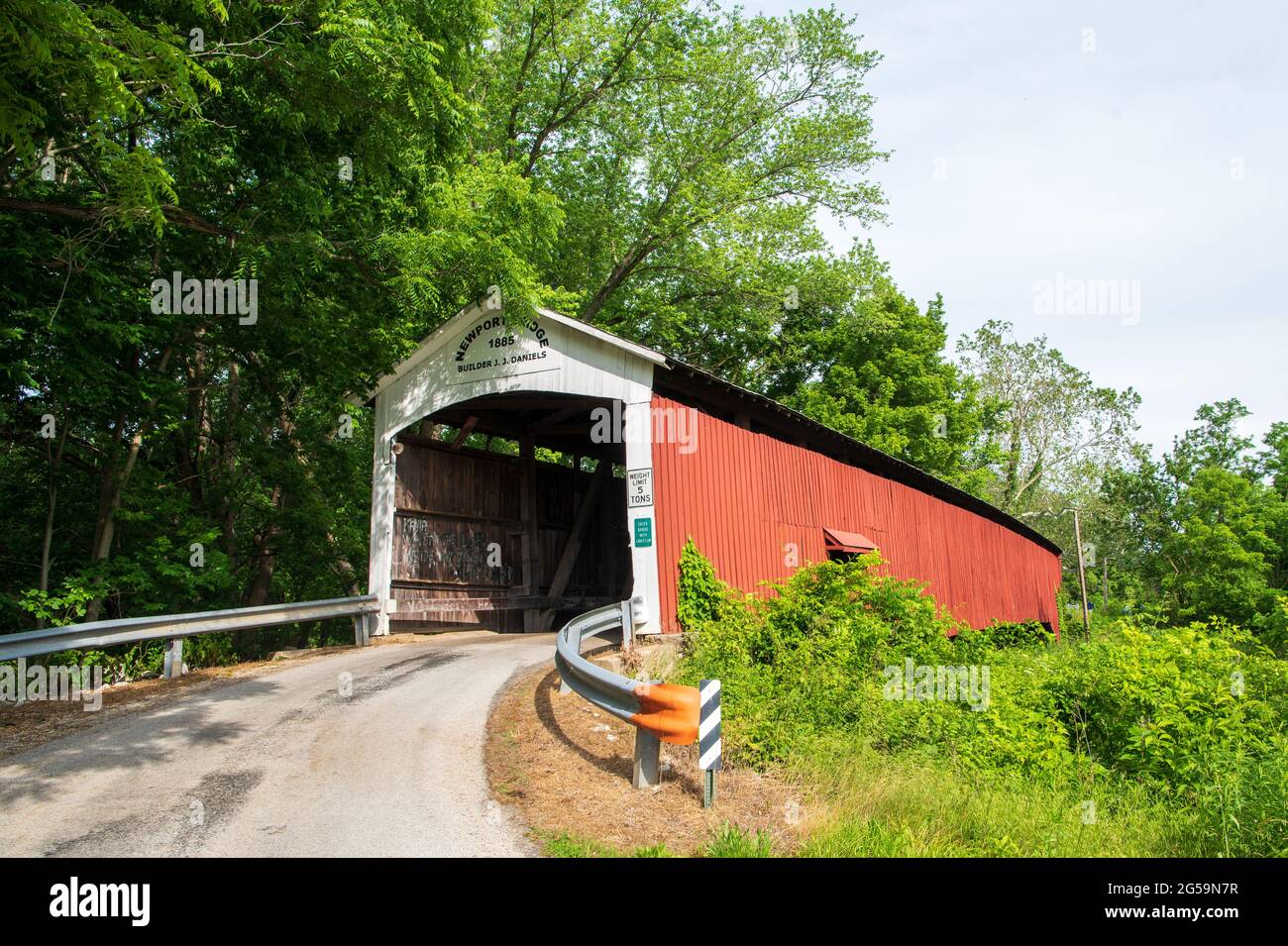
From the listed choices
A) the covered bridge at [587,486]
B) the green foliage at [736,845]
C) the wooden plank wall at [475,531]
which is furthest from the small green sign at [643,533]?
the green foliage at [736,845]

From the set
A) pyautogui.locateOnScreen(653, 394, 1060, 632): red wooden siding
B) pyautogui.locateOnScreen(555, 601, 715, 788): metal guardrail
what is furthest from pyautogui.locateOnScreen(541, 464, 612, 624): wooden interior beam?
pyautogui.locateOnScreen(555, 601, 715, 788): metal guardrail

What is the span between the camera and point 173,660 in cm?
984

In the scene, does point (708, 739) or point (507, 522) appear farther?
point (507, 522)

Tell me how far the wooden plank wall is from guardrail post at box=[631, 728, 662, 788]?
9217 millimetres

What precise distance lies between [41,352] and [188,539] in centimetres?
403

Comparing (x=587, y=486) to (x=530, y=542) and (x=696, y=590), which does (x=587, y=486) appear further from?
(x=696, y=590)

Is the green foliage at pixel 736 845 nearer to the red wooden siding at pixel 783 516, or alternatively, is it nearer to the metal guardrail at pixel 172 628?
the metal guardrail at pixel 172 628

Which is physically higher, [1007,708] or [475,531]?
[475,531]

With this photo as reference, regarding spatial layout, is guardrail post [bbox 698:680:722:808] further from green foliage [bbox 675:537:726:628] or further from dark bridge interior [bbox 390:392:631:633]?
dark bridge interior [bbox 390:392:631:633]

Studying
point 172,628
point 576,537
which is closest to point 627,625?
point 172,628

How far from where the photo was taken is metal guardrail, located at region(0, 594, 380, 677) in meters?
7.71

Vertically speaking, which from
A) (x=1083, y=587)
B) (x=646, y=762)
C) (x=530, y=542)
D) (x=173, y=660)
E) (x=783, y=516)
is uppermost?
(x=783, y=516)

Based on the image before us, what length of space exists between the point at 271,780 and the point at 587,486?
14.5 m

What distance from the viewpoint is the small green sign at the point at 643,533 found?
11836 mm
